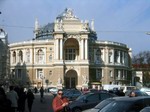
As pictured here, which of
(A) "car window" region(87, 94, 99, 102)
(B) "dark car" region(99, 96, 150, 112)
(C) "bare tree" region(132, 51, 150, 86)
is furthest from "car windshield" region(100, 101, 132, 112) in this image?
(C) "bare tree" region(132, 51, 150, 86)

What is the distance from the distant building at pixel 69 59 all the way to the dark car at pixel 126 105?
10191 centimetres

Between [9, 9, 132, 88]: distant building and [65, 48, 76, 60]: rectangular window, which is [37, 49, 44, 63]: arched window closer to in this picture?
[9, 9, 132, 88]: distant building

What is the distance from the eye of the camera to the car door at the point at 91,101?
1121 inches

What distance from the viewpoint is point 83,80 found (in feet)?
395

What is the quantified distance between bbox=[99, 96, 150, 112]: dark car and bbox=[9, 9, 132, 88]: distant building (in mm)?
101911

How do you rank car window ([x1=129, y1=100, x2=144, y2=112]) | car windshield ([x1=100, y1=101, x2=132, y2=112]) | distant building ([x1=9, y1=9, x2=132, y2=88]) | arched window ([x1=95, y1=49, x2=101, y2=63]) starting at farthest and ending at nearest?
arched window ([x1=95, y1=49, x2=101, y2=63]), distant building ([x1=9, y1=9, x2=132, y2=88]), car window ([x1=129, y1=100, x2=144, y2=112]), car windshield ([x1=100, y1=101, x2=132, y2=112])

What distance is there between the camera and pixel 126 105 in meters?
15.5

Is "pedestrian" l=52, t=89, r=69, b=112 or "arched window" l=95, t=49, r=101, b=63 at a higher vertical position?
"arched window" l=95, t=49, r=101, b=63

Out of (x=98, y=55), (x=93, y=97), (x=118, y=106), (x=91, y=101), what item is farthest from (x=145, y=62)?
(x=118, y=106)

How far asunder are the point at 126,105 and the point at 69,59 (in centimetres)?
11051

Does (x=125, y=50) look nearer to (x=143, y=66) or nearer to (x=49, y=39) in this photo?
(x=143, y=66)

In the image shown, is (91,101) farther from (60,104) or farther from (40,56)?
(40,56)

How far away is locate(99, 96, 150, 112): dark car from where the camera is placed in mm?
15312

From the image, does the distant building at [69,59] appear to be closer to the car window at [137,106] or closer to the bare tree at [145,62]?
the bare tree at [145,62]
